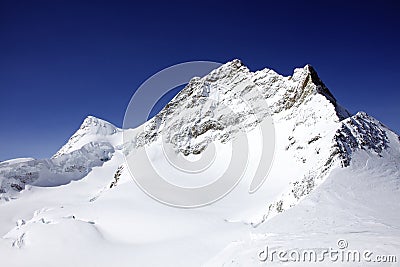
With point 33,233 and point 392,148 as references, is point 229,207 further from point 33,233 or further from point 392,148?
point 33,233

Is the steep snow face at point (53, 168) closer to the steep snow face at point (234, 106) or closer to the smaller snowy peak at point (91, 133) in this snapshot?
the smaller snowy peak at point (91, 133)

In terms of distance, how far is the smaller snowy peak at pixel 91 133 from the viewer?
16250 centimetres

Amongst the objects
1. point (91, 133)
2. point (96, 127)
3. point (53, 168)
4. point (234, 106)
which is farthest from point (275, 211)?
point (96, 127)

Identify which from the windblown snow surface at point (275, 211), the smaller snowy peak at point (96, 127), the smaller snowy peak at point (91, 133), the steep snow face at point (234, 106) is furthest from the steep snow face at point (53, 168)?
the windblown snow surface at point (275, 211)

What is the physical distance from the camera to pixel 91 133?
16838 cm

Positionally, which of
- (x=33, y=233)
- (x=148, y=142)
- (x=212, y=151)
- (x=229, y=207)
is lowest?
(x=33, y=233)

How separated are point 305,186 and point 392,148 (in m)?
10.8

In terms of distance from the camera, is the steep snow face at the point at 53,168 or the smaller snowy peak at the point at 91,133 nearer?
the steep snow face at the point at 53,168

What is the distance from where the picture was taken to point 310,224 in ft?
46.6

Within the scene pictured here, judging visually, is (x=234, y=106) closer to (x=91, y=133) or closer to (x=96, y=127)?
(x=91, y=133)

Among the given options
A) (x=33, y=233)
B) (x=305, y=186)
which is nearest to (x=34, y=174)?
(x=33, y=233)

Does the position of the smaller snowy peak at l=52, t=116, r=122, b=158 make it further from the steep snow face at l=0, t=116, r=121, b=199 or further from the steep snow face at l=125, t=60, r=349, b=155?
the steep snow face at l=125, t=60, r=349, b=155

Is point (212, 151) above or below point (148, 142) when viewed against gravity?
below

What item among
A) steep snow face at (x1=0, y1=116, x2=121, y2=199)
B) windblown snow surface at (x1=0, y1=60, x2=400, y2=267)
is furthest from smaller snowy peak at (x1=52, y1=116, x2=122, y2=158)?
windblown snow surface at (x1=0, y1=60, x2=400, y2=267)
